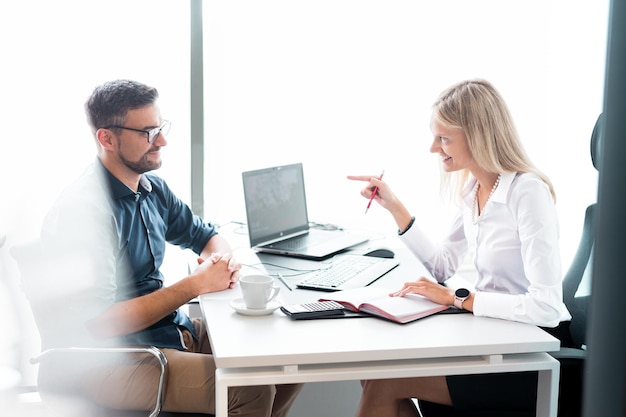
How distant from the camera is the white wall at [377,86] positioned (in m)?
2.95

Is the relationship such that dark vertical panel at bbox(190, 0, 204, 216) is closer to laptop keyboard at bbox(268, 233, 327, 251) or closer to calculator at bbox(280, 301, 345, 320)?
laptop keyboard at bbox(268, 233, 327, 251)

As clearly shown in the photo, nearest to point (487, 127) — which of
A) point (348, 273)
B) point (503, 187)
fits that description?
point (503, 187)

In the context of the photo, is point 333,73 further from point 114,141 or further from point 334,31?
point 114,141

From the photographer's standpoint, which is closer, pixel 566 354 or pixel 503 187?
pixel 566 354

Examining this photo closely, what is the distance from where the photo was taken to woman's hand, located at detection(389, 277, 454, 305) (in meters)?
1.66

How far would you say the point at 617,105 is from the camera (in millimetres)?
224

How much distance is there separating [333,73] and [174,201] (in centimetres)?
111

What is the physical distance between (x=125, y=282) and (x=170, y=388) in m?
0.34

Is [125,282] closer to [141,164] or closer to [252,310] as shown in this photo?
[141,164]

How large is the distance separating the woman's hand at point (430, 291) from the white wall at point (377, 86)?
1.36m

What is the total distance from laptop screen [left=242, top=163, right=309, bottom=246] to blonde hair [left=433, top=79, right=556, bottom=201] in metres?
0.75

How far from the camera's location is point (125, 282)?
186cm

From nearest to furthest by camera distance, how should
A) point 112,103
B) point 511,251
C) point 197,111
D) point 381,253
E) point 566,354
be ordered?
point 566,354 → point 511,251 → point 112,103 → point 381,253 → point 197,111

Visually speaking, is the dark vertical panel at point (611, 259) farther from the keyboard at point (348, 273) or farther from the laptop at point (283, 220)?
the laptop at point (283, 220)
